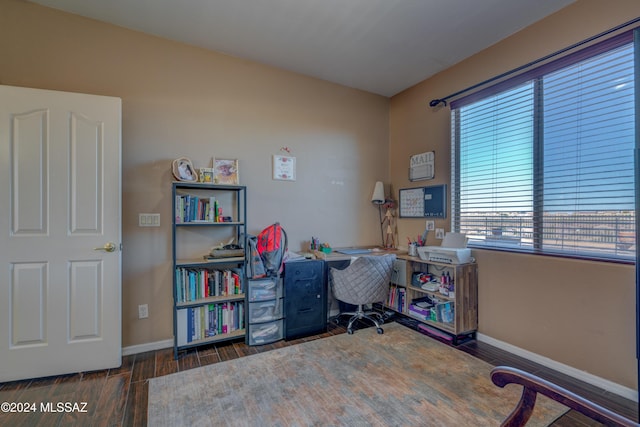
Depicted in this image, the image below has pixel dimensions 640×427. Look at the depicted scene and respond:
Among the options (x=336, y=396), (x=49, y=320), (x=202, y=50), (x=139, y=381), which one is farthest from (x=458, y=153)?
(x=49, y=320)

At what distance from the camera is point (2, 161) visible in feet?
6.61

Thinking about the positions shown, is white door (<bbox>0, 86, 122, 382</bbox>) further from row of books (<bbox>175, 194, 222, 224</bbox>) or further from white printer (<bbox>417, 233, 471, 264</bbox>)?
white printer (<bbox>417, 233, 471, 264</bbox>)

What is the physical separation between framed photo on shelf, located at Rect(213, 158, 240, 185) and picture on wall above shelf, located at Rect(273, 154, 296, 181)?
43cm

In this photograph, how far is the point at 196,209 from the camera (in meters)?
2.59

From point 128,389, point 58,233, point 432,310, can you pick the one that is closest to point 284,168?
point 58,233

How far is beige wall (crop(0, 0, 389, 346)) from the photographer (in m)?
2.29

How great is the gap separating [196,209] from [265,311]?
113cm

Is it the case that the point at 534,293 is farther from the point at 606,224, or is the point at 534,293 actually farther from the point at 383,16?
the point at 383,16

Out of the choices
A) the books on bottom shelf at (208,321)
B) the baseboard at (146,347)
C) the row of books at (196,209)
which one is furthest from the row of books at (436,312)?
the baseboard at (146,347)

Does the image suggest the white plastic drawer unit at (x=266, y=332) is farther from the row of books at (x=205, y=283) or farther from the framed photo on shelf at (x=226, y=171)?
the framed photo on shelf at (x=226, y=171)

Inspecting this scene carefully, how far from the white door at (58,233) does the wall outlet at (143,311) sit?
27cm

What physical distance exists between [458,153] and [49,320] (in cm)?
386

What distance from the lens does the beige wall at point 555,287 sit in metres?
1.92

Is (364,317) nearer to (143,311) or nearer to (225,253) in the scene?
(225,253)
